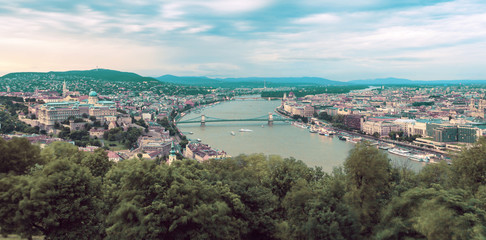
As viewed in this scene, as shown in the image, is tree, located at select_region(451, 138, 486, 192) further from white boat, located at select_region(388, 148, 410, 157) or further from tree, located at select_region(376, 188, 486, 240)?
white boat, located at select_region(388, 148, 410, 157)

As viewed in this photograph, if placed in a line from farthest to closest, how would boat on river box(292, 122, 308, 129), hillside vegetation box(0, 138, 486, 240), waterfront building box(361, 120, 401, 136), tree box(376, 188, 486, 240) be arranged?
1. boat on river box(292, 122, 308, 129)
2. waterfront building box(361, 120, 401, 136)
3. hillside vegetation box(0, 138, 486, 240)
4. tree box(376, 188, 486, 240)

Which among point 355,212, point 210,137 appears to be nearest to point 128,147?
point 210,137

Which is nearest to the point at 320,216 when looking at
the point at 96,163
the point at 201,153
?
the point at 96,163

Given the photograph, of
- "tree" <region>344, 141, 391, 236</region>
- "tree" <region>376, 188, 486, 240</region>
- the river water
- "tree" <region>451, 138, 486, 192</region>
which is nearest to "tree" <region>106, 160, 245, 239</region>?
"tree" <region>344, 141, 391, 236</region>

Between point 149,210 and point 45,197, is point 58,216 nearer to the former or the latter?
point 45,197

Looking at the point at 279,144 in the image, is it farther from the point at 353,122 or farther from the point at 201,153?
the point at 353,122

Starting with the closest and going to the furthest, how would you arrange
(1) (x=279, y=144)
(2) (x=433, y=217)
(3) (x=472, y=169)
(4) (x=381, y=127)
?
1. (2) (x=433, y=217)
2. (3) (x=472, y=169)
3. (1) (x=279, y=144)
4. (4) (x=381, y=127)
